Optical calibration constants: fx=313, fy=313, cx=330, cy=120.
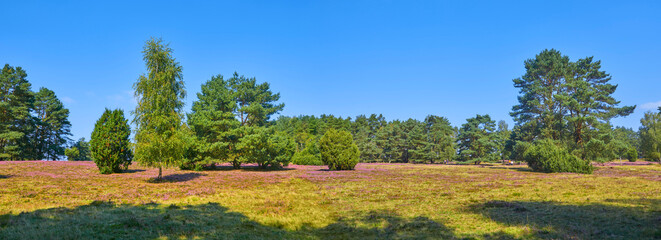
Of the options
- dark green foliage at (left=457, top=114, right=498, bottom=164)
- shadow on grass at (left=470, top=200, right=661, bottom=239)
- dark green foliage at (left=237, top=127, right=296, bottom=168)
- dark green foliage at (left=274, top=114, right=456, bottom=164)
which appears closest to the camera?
shadow on grass at (left=470, top=200, right=661, bottom=239)

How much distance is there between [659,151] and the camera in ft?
196

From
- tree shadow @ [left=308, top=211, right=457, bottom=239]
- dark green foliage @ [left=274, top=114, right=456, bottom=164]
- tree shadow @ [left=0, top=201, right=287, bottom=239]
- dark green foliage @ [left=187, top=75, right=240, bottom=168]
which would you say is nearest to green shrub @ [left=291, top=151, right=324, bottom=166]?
dark green foliage @ [left=274, top=114, right=456, bottom=164]

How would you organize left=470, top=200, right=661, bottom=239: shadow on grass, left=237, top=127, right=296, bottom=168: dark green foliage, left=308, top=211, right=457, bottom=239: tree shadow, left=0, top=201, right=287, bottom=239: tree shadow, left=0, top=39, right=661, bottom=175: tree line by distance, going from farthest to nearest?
left=237, top=127, right=296, bottom=168: dark green foliage < left=0, top=39, right=661, bottom=175: tree line < left=308, top=211, right=457, bottom=239: tree shadow < left=470, top=200, right=661, bottom=239: shadow on grass < left=0, top=201, right=287, bottom=239: tree shadow

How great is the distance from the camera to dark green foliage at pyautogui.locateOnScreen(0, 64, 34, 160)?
48156mm

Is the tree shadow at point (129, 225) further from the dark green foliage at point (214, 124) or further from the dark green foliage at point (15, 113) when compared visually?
the dark green foliage at point (15, 113)

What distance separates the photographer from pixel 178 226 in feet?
31.4

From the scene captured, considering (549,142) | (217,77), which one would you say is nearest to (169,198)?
(217,77)

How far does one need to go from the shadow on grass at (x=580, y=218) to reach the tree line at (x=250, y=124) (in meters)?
21.1

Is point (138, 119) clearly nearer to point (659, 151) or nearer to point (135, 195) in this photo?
point (135, 195)

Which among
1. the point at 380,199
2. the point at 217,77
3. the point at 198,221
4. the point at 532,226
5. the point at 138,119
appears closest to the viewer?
the point at 532,226

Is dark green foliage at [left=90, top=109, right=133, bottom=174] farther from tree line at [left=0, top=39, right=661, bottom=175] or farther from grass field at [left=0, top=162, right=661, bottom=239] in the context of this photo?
grass field at [left=0, top=162, right=661, bottom=239]

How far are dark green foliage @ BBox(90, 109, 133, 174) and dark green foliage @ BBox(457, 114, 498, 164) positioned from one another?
70.2m

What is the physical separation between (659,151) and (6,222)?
3471 inches

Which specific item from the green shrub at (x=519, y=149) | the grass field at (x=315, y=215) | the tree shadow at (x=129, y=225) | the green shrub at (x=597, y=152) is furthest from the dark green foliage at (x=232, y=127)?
the green shrub at (x=597, y=152)
